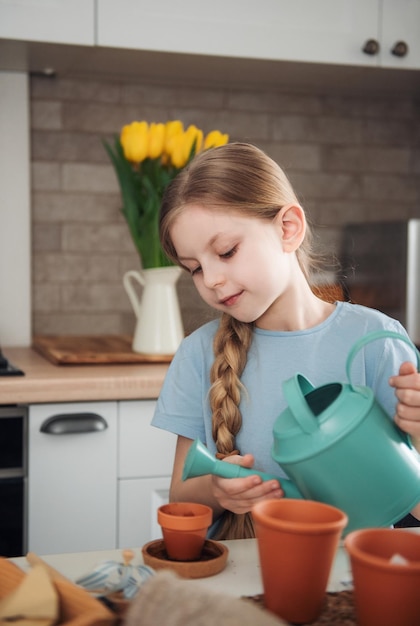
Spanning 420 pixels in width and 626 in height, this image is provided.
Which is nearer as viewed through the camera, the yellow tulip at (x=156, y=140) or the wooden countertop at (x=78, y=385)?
the wooden countertop at (x=78, y=385)

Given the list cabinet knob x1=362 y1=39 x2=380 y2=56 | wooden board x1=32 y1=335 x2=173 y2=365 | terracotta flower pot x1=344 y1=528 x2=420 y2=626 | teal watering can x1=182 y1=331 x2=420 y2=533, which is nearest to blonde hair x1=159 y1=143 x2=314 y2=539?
teal watering can x1=182 y1=331 x2=420 y2=533

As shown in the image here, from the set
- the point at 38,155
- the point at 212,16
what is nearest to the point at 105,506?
the point at 38,155

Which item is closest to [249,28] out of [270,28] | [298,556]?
[270,28]

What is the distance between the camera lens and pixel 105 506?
6.31 feet

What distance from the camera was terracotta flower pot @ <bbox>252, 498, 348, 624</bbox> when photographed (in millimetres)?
716

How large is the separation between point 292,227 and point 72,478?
0.92 m

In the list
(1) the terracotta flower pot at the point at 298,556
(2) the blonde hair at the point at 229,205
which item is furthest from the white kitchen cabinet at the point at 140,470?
(1) the terracotta flower pot at the point at 298,556

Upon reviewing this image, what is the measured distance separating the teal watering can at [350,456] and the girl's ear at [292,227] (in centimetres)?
43

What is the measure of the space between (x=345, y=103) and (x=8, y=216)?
3.99ft

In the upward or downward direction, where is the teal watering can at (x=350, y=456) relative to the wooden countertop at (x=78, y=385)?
upward

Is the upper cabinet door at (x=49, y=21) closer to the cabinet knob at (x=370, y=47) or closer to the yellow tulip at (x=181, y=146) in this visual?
the yellow tulip at (x=181, y=146)

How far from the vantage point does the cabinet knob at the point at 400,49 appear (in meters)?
2.38

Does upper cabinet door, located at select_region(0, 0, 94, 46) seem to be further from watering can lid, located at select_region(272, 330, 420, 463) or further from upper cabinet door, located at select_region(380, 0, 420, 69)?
watering can lid, located at select_region(272, 330, 420, 463)

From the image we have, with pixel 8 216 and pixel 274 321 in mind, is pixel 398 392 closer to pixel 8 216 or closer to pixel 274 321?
pixel 274 321
